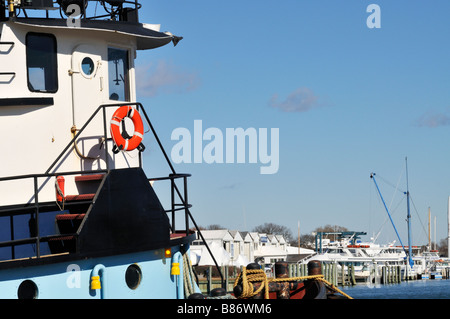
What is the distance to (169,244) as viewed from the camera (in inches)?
494

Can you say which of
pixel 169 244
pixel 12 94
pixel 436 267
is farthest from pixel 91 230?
pixel 436 267

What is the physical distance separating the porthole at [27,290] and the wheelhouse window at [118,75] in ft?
13.3

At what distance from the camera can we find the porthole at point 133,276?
11988mm

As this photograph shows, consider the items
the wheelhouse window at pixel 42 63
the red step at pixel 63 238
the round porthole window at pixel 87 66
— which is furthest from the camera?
the round porthole window at pixel 87 66

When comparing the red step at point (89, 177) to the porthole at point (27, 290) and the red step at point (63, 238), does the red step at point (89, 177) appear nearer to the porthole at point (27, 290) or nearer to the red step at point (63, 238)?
the red step at point (63, 238)

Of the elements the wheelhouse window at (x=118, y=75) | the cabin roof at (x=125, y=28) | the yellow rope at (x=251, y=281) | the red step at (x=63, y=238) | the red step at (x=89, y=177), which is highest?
the cabin roof at (x=125, y=28)

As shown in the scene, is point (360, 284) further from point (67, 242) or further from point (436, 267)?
point (67, 242)

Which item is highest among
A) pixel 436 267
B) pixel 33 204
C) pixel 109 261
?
pixel 33 204

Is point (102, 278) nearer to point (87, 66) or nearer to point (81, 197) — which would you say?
point (81, 197)

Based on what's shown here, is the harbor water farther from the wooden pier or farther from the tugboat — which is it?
the tugboat

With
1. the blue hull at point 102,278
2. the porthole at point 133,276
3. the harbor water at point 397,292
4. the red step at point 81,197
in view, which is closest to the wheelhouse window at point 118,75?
the red step at point 81,197

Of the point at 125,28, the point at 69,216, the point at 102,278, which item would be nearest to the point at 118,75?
the point at 125,28

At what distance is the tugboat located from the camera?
1137cm

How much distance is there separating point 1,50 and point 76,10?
1664 millimetres
